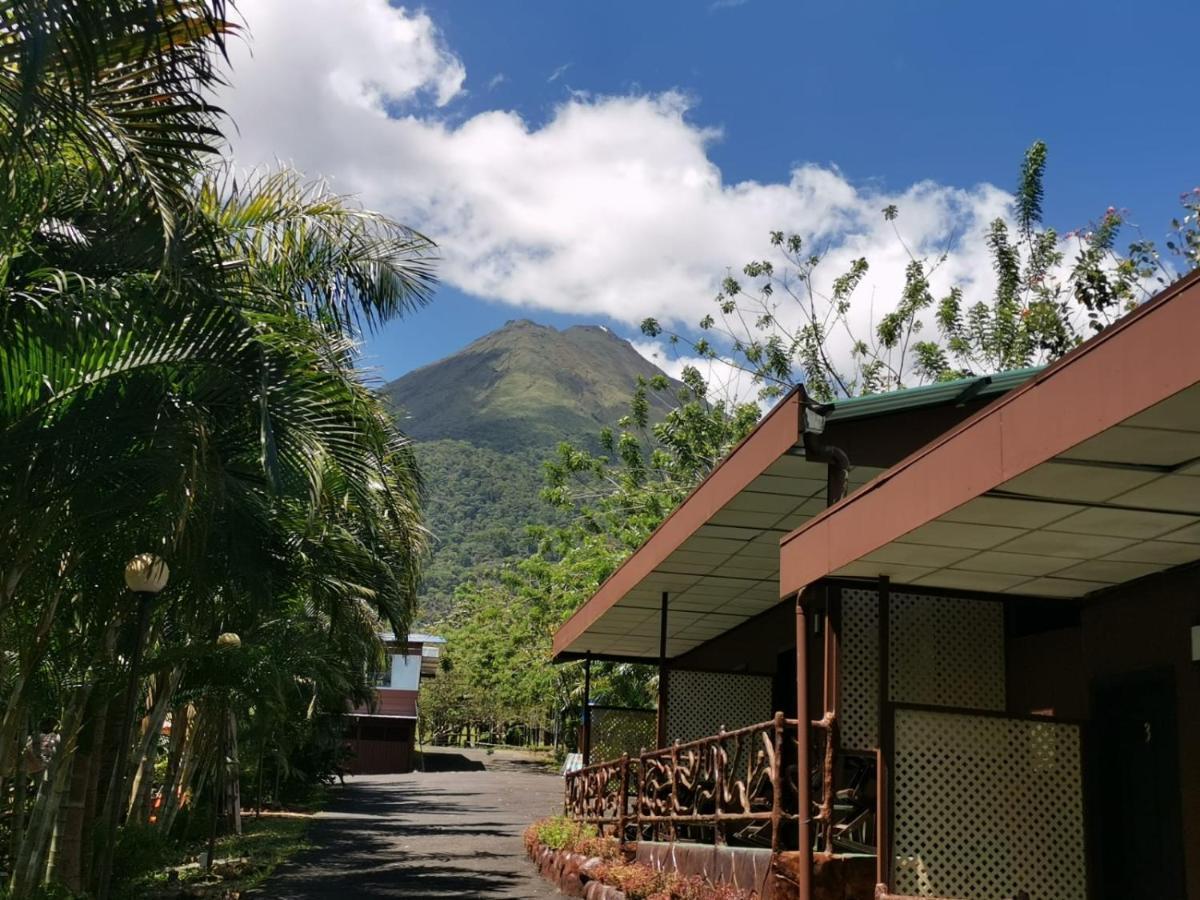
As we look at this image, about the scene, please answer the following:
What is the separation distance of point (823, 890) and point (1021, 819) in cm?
128

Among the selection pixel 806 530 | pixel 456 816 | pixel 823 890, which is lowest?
pixel 456 816

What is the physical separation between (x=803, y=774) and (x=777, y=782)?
565mm

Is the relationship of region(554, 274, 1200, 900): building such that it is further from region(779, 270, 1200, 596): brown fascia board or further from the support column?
the support column

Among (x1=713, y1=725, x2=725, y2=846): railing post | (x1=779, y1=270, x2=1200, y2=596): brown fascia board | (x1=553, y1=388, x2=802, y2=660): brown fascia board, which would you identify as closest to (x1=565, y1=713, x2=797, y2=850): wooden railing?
(x1=713, y1=725, x2=725, y2=846): railing post

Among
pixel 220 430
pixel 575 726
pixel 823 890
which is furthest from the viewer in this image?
pixel 575 726

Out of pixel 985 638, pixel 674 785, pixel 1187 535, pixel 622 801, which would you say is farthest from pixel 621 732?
pixel 1187 535

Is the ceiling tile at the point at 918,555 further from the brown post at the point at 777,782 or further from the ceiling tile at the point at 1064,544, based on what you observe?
the brown post at the point at 777,782

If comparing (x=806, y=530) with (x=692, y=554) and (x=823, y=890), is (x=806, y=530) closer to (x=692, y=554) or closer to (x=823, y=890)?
(x=823, y=890)

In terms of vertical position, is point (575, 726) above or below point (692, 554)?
below

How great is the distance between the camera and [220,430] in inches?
330

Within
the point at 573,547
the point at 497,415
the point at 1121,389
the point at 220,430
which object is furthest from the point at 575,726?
the point at 497,415

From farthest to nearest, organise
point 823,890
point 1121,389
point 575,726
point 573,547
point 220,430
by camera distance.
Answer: point 575,726, point 573,547, point 220,430, point 823,890, point 1121,389

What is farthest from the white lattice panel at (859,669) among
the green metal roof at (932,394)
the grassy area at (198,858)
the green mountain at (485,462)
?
the green mountain at (485,462)

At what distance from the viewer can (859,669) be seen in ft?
27.1
